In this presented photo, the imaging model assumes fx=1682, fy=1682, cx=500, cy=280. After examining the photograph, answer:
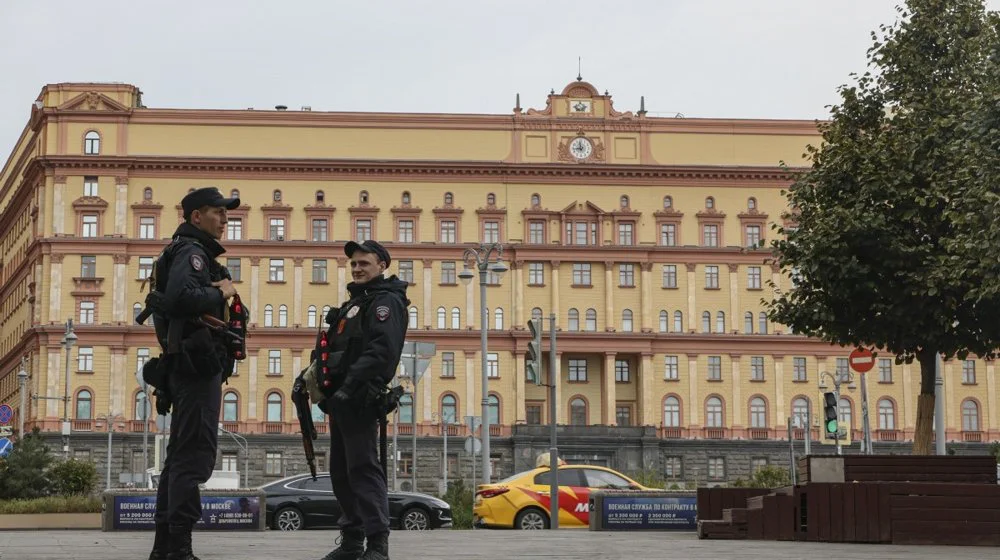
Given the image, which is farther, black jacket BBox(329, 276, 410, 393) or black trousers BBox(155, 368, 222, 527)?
black jacket BBox(329, 276, 410, 393)

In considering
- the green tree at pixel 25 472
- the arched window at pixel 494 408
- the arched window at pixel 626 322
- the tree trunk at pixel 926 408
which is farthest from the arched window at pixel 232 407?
the tree trunk at pixel 926 408

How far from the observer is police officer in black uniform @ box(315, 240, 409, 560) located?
11.2 meters

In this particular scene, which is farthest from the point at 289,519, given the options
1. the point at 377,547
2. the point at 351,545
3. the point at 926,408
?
the point at 377,547

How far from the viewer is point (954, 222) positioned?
2289 centimetres

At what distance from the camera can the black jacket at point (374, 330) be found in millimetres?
11141

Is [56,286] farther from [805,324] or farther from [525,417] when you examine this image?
[805,324]

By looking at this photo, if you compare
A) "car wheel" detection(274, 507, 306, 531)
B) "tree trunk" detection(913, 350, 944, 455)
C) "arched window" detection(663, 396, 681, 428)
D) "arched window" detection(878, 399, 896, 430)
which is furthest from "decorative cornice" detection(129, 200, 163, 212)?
"tree trunk" detection(913, 350, 944, 455)

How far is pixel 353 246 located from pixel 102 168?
82183 millimetres

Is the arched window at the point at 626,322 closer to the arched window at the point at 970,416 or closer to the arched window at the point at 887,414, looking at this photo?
the arched window at the point at 887,414

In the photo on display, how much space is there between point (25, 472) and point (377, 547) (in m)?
30.1

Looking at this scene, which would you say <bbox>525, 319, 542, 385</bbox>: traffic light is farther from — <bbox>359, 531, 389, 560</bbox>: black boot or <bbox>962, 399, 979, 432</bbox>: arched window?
<bbox>962, 399, 979, 432</bbox>: arched window

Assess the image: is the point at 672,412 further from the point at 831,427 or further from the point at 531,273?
the point at 831,427

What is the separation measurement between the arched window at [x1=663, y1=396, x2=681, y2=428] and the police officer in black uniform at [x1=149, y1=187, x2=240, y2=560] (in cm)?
8213

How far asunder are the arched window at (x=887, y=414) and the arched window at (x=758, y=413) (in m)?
6.38
